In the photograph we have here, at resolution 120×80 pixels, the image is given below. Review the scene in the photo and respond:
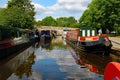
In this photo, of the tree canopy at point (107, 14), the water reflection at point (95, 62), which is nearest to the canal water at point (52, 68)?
the water reflection at point (95, 62)

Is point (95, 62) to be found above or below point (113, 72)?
below

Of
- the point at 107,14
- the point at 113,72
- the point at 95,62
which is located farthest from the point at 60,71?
the point at 107,14

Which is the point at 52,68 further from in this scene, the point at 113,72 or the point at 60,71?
the point at 113,72

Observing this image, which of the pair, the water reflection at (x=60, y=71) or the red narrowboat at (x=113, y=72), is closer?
the red narrowboat at (x=113, y=72)

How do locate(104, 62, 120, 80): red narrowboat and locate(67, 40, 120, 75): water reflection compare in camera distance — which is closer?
locate(104, 62, 120, 80): red narrowboat

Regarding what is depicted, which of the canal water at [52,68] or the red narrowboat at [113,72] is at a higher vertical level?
the red narrowboat at [113,72]

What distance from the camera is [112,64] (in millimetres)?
5738

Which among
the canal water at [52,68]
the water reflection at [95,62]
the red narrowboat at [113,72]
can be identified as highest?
the red narrowboat at [113,72]

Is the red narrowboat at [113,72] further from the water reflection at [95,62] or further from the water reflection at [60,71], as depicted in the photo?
the water reflection at [95,62]

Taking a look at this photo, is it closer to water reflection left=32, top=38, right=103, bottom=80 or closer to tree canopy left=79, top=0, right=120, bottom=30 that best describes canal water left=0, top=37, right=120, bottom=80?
water reflection left=32, top=38, right=103, bottom=80

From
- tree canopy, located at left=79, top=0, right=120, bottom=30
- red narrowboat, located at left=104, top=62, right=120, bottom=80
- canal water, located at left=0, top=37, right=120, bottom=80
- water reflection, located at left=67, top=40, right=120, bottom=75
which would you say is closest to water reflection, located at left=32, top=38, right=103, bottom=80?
canal water, located at left=0, top=37, right=120, bottom=80

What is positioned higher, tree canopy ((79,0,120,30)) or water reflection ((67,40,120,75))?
tree canopy ((79,0,120,30))

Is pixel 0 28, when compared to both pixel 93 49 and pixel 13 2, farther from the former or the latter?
pixel 13 2

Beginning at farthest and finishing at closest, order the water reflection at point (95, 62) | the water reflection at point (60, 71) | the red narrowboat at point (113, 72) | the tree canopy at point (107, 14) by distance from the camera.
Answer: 1. the tree canopy at point (107, 14)
2. the water reflection at point (95, 62)
3. the water reflection at point (60, 71)
4. the red narrowboat at point (113, 72)
